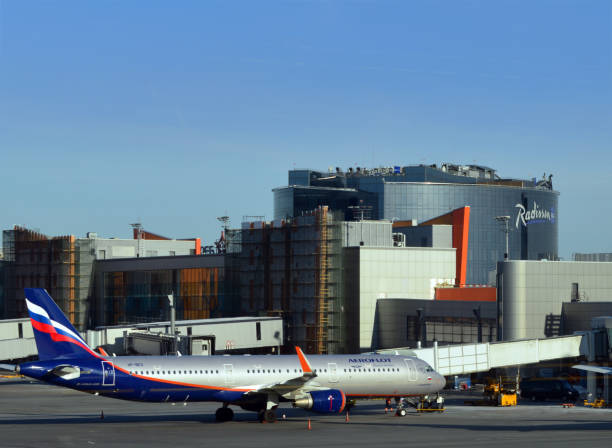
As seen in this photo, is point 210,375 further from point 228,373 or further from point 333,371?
point 333,371

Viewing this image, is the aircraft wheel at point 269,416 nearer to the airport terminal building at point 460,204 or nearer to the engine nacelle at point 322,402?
the engine nacelle at point 322,402

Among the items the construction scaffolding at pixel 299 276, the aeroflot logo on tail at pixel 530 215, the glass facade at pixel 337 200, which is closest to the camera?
the construction scaffolding at pixel 299 276

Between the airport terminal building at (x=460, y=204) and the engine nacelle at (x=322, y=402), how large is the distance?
125968 millimetres

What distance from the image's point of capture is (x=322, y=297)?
106062 millimetres

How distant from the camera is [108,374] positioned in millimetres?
57094

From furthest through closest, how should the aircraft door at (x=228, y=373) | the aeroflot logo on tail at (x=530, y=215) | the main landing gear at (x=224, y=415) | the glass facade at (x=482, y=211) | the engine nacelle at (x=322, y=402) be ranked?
the aeroflot logo on tail at (x=530, y=215)
the glass facade at (x=482, y=211)
the main landing gear at (x=224, y=415)
the aircraft door at (x=228, y=373)
the engine nacelle at (x=322, y=402)

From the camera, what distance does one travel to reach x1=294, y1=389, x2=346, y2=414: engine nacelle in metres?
59.2

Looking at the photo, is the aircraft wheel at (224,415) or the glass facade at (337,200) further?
the glass facade at (337,200)

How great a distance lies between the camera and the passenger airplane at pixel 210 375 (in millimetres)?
57062

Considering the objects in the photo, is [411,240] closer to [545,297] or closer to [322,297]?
[322,297]

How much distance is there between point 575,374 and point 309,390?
35.6m

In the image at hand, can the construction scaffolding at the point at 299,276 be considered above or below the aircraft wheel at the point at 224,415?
above

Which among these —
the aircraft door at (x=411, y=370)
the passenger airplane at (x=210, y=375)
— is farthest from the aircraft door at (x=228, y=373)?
the aircraft door at (x=411, y=370)

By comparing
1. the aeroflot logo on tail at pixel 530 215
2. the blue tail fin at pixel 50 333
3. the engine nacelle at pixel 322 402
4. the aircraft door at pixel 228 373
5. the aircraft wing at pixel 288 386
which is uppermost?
the aeroflot logo on tail at pixel 530 215
